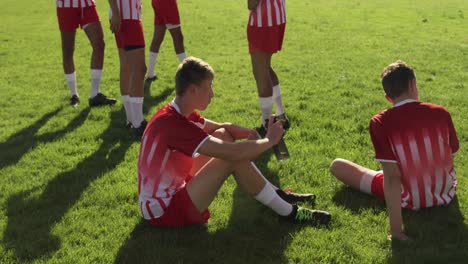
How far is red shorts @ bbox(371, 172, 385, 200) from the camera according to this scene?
14.3 feet

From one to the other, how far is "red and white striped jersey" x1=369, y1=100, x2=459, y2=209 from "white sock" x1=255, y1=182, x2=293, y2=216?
2.70 ft

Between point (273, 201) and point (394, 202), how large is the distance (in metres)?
0.93

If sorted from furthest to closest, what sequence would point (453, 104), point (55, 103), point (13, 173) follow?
point (55, 103) < point (453, 104) < point (13, 173)

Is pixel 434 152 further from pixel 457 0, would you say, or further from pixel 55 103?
pixel 457 0

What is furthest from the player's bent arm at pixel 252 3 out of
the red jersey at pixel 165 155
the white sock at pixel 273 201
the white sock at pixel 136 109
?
the white sock at pixel 273 201

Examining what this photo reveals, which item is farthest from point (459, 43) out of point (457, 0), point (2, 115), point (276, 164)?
point (457, 0)

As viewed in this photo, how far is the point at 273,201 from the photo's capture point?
4.03 meters

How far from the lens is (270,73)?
650cm

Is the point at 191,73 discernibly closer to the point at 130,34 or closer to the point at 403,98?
the point at 403,98

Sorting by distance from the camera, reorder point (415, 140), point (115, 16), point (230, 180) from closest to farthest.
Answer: point (415, 140) → point (230, 180) → point (115, 16)

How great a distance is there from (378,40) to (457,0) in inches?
477

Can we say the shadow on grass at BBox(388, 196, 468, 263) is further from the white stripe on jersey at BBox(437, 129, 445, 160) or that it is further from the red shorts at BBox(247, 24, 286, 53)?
the red shorts at BBox(247, 24, 286, 53)

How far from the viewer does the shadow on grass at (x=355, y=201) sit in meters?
4.34

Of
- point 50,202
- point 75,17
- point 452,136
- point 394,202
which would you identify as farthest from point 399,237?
point 75,17
